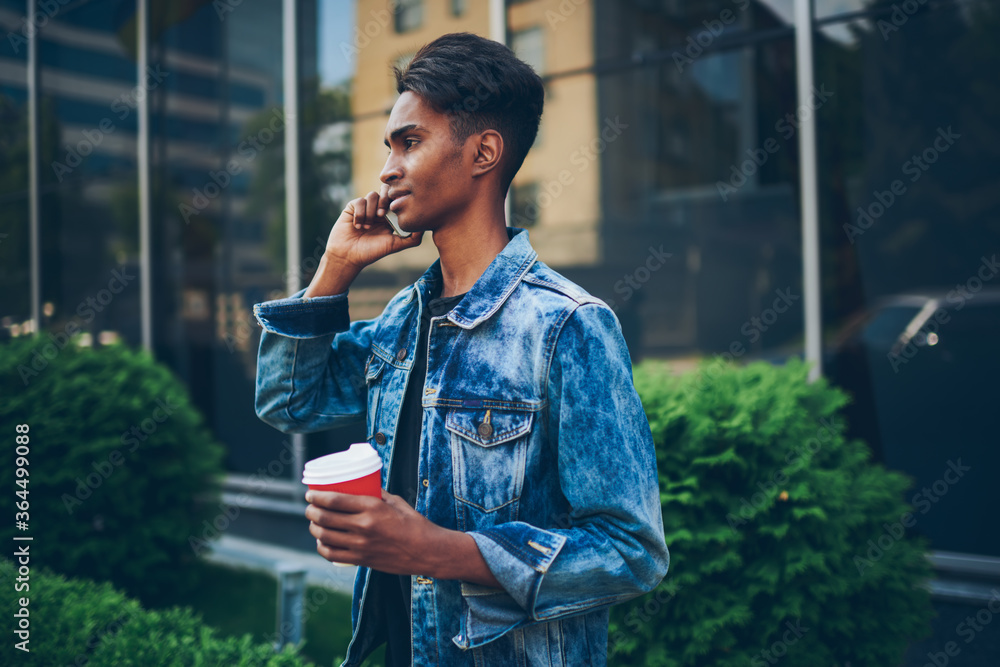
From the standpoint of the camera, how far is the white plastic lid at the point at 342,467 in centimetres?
118

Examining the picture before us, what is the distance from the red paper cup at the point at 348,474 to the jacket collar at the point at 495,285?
379 mm

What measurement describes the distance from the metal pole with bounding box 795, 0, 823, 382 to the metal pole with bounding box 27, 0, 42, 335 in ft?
31.8

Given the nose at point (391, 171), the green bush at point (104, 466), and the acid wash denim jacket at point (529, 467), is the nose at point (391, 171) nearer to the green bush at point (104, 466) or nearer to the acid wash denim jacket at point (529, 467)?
A: the acid wash denim jacket at point (529, 467)

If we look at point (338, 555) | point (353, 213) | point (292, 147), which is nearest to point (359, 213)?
point (353, 213)

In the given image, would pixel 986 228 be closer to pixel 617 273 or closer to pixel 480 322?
pixel 617 273

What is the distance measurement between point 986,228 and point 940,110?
30.5 inches

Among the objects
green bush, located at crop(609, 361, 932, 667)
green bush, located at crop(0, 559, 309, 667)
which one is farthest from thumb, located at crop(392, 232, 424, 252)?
green bush, located at crop(609, 361, 932, 667)

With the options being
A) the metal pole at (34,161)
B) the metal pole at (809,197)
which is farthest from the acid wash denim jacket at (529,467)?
the metal pole at (34,161)

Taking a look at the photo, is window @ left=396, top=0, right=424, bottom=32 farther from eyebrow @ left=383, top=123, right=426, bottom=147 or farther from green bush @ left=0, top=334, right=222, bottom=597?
eyebrow @ left=383, top=123, right=426, bottom=147

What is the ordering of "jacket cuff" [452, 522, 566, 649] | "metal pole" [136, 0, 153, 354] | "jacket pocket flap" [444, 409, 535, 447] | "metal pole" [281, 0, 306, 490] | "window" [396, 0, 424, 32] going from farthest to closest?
"metal pole" [136, 0, 153, 354]
"metal pole" [281, 0, 306, 490]
"window" [396, 0, 424, 32]
"jacket pocket flap" [444, 409, 535, 447]
"jacket cuff" [452, 522, 566, 649]

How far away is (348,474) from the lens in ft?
3.88

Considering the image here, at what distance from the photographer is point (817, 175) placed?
4934 mm

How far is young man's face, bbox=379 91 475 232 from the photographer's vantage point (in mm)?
1499

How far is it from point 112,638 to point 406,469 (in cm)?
154
